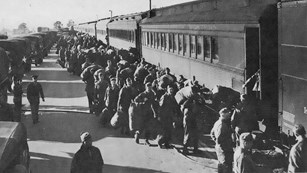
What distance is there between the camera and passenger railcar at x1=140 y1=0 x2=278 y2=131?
795 centimetres

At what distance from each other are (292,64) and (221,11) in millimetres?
4363

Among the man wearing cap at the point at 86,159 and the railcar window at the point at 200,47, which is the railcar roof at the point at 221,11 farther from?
the man wearing cap at the point at 86,159

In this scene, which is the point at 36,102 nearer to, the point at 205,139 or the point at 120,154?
the point at 120,154

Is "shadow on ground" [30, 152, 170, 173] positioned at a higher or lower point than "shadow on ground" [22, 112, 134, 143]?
lower

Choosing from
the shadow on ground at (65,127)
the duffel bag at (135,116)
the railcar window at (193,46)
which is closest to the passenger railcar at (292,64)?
the duffel bag at (135,116)

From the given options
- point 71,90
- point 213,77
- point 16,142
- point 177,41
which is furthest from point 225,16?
point 71,90

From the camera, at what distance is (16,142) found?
6195 mm

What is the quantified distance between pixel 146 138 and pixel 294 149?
5469 millimetres

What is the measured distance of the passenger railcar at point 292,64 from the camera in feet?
22.2

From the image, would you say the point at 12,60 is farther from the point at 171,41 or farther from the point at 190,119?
the point at 190,119

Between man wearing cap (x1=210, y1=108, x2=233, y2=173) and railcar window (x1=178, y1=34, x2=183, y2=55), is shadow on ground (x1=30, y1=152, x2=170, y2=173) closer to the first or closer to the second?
man wearing cap (x1=210, y1=108, x2=233, y2=173)

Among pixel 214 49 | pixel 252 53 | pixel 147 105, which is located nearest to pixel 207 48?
pixel 214 49

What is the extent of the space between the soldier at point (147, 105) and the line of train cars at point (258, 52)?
170 centimetres

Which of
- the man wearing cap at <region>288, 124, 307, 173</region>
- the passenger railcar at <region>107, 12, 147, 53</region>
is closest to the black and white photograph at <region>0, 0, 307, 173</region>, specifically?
the man wearing cap at <region>288, 124, 307, 173</region>
